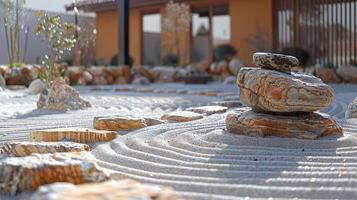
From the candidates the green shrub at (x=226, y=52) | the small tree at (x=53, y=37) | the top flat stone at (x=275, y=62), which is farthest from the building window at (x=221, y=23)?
the top flat stone at (x=275, y=62)

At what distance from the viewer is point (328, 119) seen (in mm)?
4031

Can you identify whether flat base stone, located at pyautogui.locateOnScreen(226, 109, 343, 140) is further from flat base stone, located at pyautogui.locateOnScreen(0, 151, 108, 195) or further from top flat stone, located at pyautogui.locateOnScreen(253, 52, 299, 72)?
flat base stone, located at pyautogui.locateOnScreen(0, 151, 108, 195)

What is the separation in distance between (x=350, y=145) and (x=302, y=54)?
950 cm

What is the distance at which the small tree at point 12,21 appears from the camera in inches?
459

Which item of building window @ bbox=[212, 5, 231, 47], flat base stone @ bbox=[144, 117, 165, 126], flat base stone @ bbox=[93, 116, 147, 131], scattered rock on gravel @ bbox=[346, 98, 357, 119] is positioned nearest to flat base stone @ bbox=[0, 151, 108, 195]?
flat base stone @ bbox=[93, 116, 147, 131]

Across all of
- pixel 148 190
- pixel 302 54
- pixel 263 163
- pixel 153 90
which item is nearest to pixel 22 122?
pixel 263 163

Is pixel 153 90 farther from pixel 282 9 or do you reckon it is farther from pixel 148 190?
pixel 148 190

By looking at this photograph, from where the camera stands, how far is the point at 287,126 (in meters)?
3.89

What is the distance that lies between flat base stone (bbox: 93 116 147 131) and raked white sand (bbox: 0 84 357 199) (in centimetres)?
20

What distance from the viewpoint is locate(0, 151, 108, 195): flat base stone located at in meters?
2.58

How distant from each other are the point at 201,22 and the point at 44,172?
17.5 m

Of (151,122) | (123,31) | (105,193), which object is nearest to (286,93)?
(151,122)

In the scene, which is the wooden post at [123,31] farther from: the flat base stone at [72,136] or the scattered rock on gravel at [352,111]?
the flat base stone at [72,136]

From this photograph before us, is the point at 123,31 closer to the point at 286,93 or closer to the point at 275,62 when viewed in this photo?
the point at 275,62
